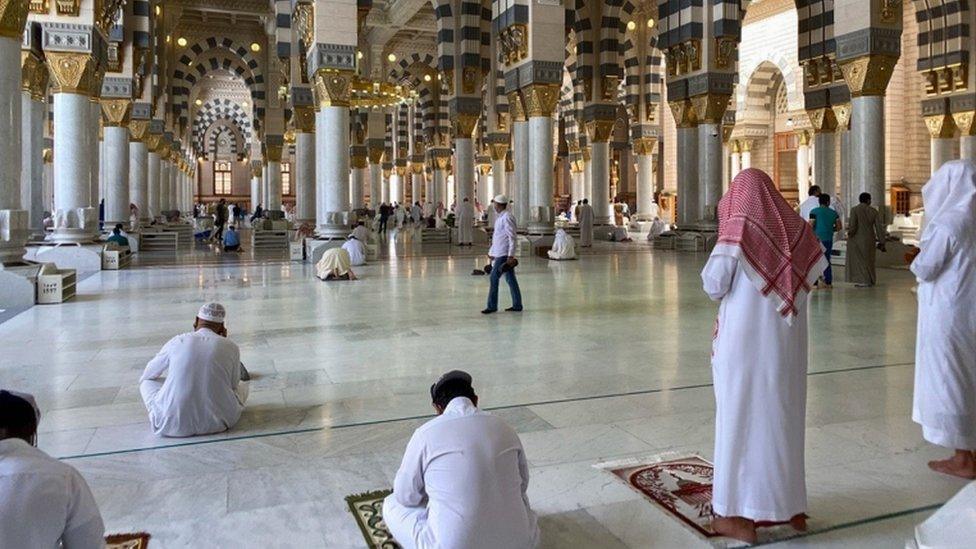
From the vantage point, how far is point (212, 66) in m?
27.3

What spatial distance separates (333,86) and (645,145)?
36.0 feet

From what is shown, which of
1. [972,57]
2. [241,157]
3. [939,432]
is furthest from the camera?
[241,157]

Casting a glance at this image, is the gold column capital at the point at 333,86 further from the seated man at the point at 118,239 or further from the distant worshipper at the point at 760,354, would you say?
the distant worshipper at the point at 760,354

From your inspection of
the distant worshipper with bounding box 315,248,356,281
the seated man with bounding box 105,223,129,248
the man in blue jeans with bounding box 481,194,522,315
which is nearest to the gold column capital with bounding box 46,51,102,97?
the seated man with bounding box 105,223,129,248

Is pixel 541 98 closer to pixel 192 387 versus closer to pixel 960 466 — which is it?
pixel 192 387

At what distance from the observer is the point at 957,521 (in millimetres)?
1796

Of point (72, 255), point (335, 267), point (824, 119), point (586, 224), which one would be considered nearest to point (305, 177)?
point (586, 224)

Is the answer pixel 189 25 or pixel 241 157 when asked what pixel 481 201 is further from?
pixel 241 157

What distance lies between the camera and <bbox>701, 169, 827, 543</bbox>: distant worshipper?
2328 millimetres

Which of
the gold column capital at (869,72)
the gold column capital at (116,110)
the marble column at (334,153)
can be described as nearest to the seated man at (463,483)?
the marble column at (334,153)

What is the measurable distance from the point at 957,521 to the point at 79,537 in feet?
6.65

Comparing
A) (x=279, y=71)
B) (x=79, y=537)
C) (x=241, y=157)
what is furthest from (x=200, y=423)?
(x=241, y=157)

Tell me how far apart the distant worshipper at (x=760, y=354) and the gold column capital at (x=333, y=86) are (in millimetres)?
10715

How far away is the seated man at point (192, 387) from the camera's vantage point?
3482 mm
